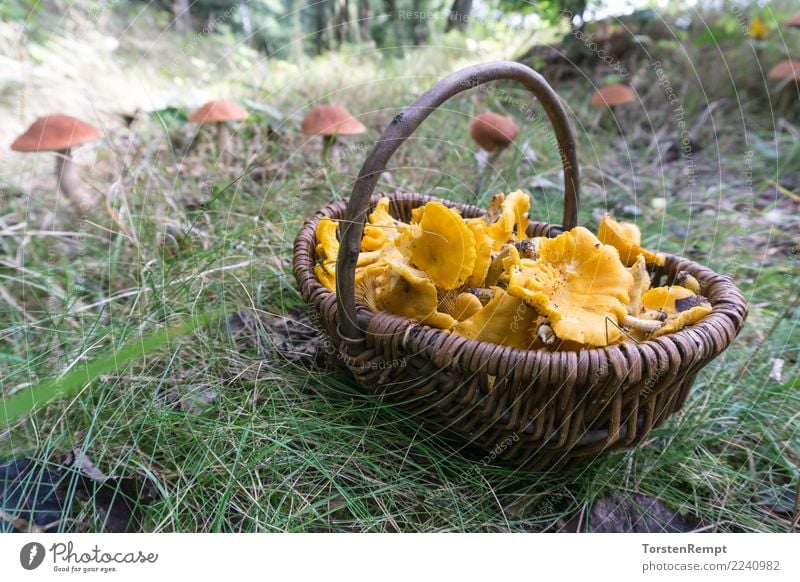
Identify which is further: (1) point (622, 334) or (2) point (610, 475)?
(2) point (610, 475)

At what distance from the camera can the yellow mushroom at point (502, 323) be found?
1.00 meters

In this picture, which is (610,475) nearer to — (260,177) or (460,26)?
(260,177)

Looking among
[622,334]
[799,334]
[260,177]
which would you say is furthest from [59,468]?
[799,334]

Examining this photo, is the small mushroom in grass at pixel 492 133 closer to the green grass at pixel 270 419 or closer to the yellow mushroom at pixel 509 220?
the green grass at pixel 270 419

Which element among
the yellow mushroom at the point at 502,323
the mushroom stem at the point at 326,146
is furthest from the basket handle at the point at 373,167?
the mushroom stem at the point at 326,146

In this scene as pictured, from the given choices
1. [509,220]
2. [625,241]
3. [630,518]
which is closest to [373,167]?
[509,220]

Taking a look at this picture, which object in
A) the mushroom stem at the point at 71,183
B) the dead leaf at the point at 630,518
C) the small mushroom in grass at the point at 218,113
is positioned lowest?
the dead leaf at the point at 630,518

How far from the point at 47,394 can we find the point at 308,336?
3.00 ft

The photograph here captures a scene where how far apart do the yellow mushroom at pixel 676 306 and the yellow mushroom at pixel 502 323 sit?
0.25 m

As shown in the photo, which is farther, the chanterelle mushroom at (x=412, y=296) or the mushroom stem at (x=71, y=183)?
the mushroom stem at (x=71, y=183)

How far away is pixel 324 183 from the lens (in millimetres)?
2098

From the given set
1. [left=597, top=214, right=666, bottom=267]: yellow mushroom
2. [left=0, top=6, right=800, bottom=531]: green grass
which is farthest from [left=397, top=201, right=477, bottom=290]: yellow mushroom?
[left=597, top=214, right=666, bottom=267]: yellow mushroom

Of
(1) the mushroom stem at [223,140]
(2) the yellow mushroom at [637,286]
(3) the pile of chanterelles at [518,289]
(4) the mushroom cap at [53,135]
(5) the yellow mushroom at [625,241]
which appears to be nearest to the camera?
(3) the pile of chanterelles at [518,289]

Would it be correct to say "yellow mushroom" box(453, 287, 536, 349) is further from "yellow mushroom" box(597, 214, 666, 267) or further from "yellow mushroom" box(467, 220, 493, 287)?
"yellow mushroom" box(597, 214, 666, 267)
